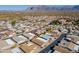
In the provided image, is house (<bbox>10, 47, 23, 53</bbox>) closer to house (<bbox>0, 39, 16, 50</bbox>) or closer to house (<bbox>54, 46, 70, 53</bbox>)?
house (<bbox>0, 39, 16, 50</bbox>)

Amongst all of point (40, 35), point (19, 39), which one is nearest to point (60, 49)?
point (40, 35)

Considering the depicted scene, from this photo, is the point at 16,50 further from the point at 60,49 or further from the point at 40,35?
the point at 60,49

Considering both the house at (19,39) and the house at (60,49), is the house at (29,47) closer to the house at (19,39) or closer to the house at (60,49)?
the house at (19,39)

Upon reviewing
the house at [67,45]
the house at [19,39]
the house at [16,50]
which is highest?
the house at [19,39]

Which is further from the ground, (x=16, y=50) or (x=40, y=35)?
(x=40, y=35)

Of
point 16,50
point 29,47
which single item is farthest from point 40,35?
point 16,50

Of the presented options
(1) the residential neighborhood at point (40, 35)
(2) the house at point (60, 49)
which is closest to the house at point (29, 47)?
(1) the residential neighborhood at point (40, 35)

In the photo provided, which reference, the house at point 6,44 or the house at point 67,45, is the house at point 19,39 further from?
the house at point 67,45

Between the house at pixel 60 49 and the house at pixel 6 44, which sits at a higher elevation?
the house at pixel 6 44

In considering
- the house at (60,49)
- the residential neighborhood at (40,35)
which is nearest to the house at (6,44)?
the residential neighborhood at (40,35)

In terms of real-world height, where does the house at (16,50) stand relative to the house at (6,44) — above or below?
below

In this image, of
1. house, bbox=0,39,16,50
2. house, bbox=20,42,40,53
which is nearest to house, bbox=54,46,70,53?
house, bbox=20,42,40,53
